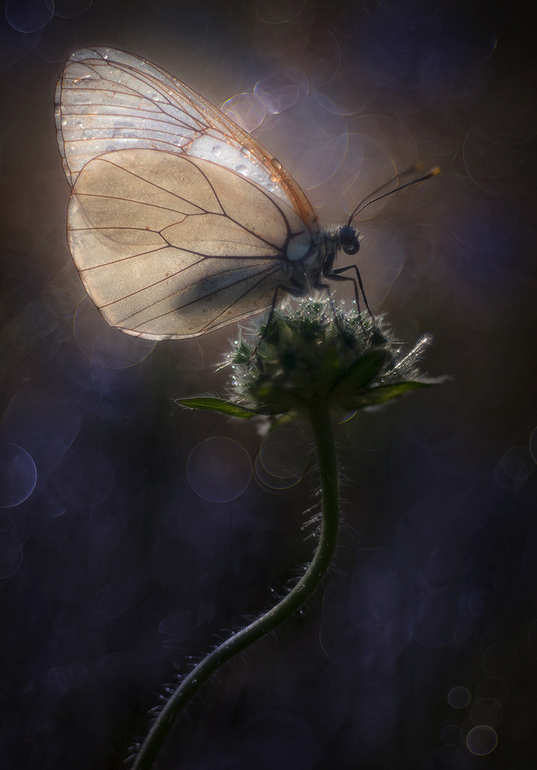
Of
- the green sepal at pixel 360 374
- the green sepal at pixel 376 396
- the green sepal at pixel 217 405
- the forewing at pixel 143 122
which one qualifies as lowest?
the green sepal at pixel 376 396

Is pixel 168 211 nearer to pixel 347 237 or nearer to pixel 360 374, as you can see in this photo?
pixel 347 237

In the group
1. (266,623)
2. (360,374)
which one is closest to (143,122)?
(360,374)

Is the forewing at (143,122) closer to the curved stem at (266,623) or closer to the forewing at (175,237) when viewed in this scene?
the forewing at (175,237)

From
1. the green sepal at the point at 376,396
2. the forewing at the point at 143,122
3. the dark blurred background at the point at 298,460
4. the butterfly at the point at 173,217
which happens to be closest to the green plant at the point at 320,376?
the green sepal at the point at 376,396

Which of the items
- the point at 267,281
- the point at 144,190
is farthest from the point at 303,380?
the point at 144,190

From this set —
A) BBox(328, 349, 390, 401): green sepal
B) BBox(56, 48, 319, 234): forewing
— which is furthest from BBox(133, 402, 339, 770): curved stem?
BBox(56, 48, 319, 234): forewing

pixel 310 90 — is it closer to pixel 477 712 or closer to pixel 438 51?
pixel 438 51

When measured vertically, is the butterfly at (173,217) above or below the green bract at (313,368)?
above
